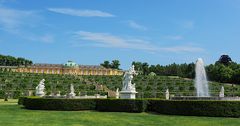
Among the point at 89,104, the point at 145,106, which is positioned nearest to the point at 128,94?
the point at 145,106

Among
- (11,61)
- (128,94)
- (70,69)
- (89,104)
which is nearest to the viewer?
(89,104)

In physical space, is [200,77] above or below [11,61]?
below

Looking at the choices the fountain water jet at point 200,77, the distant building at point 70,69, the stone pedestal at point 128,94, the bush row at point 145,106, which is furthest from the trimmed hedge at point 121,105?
the distant building at point 70,69

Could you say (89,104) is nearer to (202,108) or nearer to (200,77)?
(202,108)

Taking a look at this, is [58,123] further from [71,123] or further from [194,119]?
[194,119]

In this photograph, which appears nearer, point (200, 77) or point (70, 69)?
point (200, 77)

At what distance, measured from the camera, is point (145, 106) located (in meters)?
27.2

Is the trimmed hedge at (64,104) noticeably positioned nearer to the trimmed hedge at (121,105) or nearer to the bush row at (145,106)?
the bush row at (145,106)

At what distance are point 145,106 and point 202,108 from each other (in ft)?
14.2

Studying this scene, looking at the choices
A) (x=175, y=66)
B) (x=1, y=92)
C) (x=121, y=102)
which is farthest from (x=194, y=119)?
(x=175, y=66)

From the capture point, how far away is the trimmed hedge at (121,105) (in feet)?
88.3

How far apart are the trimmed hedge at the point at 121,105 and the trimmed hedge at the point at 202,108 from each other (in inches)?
63.4

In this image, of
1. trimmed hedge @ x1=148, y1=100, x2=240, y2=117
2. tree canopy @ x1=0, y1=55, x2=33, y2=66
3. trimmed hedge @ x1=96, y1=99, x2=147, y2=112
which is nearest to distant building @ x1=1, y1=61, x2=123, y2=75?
tree canopy @ x1=0, y1=55, x2=33, y2=66

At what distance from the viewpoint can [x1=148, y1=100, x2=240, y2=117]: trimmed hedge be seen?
23.8 metres
